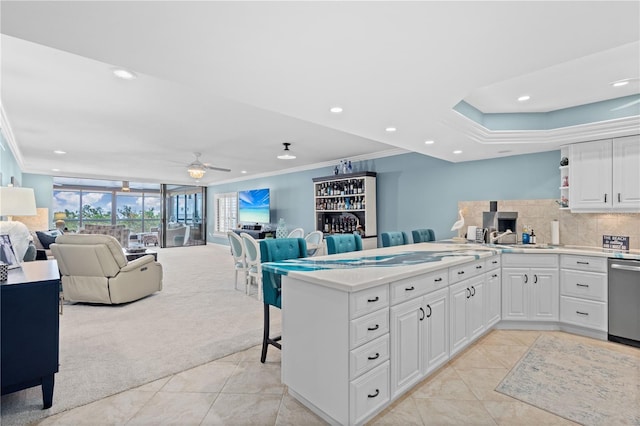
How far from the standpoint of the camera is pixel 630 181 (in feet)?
11.0

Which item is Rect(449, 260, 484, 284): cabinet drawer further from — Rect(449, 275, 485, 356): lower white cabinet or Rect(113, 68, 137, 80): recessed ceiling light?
Rect(113, 68, 137, 80): recessed ceiling light

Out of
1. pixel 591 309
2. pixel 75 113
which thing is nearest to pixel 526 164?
pixel 591 309

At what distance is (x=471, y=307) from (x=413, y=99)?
1.96m

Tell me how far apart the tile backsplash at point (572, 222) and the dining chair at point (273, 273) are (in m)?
3.12

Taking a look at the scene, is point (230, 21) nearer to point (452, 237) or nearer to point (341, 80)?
point (341, 80)

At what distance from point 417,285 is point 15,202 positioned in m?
4.53

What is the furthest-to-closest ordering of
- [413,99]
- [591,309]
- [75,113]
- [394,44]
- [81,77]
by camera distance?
[75,113], [591,309], [81,77], [413,99], [394,44]

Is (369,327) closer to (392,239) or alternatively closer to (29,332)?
(29,332)

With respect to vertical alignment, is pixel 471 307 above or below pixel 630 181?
below

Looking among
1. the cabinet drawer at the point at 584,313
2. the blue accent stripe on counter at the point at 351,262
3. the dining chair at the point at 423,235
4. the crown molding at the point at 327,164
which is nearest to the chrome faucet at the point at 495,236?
the dining chair at the point at 423,235

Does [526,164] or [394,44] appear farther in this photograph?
[526,164]

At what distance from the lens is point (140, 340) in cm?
319

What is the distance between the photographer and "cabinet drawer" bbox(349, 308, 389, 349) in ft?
6.00

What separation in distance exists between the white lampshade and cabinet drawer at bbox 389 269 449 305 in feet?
14.3
